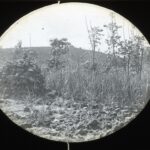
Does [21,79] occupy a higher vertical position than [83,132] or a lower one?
higher

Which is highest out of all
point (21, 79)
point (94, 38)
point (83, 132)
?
point (94, 38)

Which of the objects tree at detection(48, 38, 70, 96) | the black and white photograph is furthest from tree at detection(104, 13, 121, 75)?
tree at detection(48, 38, 70, 96)

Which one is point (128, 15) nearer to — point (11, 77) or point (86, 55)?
point (86, 55)

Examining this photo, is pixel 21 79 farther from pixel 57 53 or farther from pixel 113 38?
pixel 113 38

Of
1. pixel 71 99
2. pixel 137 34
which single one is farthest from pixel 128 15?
pixel 71 99

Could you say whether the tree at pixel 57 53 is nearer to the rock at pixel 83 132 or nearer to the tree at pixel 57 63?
the tree at pixel 57 63

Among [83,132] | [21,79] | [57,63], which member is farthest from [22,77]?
[83,132]

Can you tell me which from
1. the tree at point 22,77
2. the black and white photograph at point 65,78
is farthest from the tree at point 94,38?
the tree at point 22,77

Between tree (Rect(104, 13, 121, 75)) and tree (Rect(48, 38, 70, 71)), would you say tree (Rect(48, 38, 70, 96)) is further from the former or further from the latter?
tree (Rect(104, 13, 121, 75))
